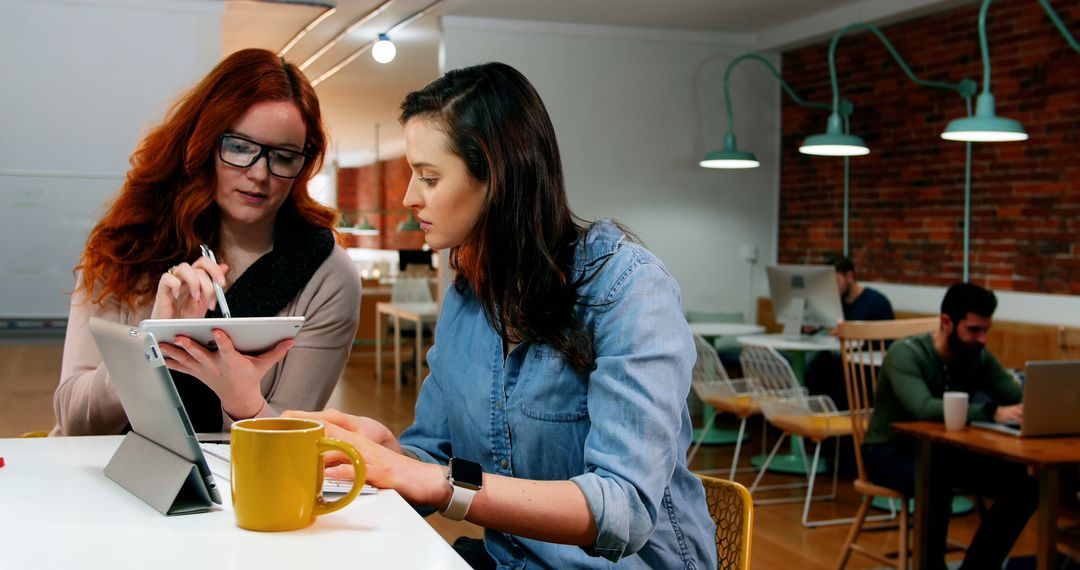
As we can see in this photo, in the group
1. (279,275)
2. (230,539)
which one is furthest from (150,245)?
(230,539)

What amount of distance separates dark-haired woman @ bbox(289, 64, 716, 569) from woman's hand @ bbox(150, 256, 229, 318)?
37 centimetres

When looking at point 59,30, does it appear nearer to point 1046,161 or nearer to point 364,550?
point 364,550

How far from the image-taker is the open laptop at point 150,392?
104cm

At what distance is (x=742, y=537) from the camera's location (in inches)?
57.9

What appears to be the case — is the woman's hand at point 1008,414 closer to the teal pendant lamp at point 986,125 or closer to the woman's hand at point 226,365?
the teal pendant lamp at point 986,125

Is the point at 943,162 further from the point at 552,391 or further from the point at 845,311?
the point at 552,391

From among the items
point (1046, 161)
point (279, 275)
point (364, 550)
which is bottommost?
point (364, 550)

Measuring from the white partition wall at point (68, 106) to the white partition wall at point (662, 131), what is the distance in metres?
2.18

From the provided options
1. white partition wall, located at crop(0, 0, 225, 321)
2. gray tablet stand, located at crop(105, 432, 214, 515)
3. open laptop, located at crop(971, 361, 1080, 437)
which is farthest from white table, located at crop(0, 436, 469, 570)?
white partition wall, located at crop(0, 0, 225, 321)

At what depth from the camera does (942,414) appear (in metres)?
3.52

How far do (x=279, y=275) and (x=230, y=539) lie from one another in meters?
0.93

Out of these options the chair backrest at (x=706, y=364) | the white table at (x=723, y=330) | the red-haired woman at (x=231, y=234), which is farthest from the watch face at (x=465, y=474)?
the white table at (x=723, y=330)

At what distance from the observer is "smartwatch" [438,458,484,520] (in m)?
1.14

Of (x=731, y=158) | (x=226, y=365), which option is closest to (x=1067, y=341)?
(x=731, y=158)
